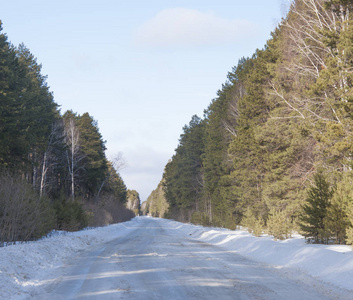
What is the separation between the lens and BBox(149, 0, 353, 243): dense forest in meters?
14.0

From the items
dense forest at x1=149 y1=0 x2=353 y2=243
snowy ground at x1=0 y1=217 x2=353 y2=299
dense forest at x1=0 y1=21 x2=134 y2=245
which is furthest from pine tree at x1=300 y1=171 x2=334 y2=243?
dense forest at x1=0 y1=21 x2=134 y2=245

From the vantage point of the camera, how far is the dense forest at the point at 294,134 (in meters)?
14.0

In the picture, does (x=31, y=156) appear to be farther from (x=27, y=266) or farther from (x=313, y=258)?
(x=313, y=258)

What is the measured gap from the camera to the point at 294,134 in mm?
22422

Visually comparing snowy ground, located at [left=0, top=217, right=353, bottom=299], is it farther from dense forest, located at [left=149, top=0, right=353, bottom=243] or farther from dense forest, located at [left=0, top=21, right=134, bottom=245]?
dense forest, located at [left=0, top=21, right=134, bottom=245]

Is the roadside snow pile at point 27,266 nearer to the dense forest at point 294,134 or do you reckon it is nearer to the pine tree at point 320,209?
the dense forest at point 294,134

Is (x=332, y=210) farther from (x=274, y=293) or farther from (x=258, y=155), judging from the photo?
(x=258, y=155)

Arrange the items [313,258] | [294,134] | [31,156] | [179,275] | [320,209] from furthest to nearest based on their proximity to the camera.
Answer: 1. [31,156]
2. [294,134]
3. [320,209]
4. [313,258]
5. [179,275]

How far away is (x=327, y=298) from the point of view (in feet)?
21.4

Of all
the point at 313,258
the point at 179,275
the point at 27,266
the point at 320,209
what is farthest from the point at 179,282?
the point at 320,209

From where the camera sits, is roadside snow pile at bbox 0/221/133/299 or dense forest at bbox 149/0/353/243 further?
dense forest at bbox 149/0/353/243

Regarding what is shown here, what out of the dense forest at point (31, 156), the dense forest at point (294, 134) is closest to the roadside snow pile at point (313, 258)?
the dense forest at point (294, 134)

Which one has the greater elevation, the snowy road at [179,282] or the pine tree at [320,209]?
the pine tree at [320,209]

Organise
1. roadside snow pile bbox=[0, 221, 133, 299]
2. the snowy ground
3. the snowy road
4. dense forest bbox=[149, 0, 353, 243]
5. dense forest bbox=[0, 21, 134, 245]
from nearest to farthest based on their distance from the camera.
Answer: the snowy road, the snowy ground, roadside snow pile bbox=[0, 221, 133, 299], dense forest bbox=[149, 0, 353, 243], dense forest bbox=[0, 21, 134, 245]
